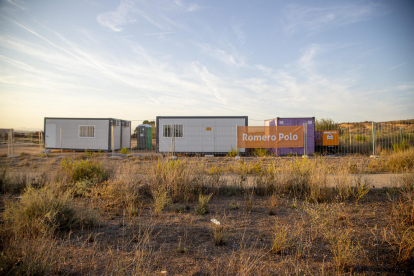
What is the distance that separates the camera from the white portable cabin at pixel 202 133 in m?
19.3

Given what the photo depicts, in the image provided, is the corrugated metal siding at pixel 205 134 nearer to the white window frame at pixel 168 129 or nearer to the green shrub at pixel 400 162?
the white window frame at pixel 168 129

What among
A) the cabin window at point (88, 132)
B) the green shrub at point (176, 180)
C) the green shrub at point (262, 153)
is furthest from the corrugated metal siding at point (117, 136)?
the green shrub at point (176, 180)

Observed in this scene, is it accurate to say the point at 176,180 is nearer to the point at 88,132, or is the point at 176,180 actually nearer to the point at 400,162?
the point at 400,162

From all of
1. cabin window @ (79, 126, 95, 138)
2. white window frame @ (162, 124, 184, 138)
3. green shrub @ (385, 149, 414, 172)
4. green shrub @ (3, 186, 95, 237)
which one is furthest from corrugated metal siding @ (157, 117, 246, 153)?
green shrub @ (3, 186, 95, 237)

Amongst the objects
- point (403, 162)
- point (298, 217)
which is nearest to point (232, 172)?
point (298, 217)

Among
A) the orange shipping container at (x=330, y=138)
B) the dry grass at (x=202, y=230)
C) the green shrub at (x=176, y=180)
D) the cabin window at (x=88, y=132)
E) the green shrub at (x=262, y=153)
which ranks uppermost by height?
the cabin window at (x=88, y=132)

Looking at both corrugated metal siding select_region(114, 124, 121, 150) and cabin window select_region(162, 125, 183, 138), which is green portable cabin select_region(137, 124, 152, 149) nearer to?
corrugated metal siding select_region(114, 124, 121, 150)

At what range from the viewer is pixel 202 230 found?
411 cm

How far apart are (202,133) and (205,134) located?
26 centimetres

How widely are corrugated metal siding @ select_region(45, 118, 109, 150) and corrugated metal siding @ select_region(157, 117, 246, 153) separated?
5.84 meters

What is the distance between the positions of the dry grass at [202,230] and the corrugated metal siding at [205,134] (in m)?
12.3

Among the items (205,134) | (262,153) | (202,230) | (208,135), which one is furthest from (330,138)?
(202,230)

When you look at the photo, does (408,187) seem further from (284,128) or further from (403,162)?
(284,128)

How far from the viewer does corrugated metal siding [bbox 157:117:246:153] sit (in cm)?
1928
